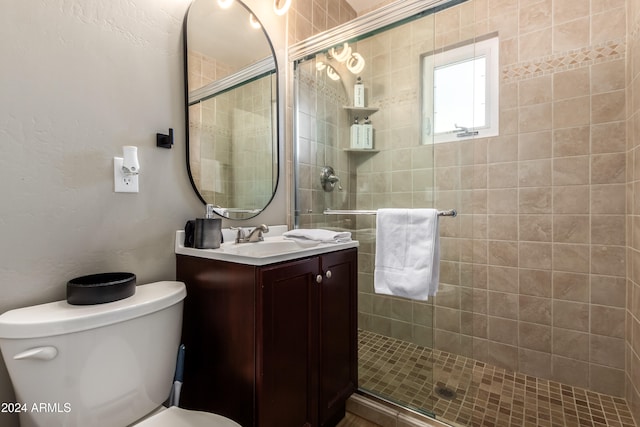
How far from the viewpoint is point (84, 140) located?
909 millimetres

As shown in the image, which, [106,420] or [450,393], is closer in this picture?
[106,420]

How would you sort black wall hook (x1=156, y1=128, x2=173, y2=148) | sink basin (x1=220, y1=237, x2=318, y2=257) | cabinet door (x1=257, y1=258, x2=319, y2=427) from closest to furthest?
cabinet door (x1=257, y1=258, x2=319, y2=427)
black wall hook (x1=156, y1=128, x2=173, y2=148)
sink basin (x1=220, y1=237, x2=318, y2=257)

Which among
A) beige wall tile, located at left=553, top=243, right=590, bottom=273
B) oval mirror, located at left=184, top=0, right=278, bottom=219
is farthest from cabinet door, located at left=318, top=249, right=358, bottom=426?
beige wall tile, located at left=553, top=243, right=590, bottom=273

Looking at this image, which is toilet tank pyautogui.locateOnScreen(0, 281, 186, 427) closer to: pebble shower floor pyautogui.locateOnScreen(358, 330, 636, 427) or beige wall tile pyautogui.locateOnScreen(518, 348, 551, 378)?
pebble shower floor pyautogui.locateOnScreen(358, 330, 636, 427)

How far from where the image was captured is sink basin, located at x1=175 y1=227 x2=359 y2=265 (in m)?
0.94

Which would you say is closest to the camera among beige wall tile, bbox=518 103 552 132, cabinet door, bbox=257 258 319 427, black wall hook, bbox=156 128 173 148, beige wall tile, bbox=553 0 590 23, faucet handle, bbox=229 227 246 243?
cabinet door, bbox=257 258 319 427

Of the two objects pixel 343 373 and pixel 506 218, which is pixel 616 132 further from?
pixel 343 373

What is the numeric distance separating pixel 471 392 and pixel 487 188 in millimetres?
1239

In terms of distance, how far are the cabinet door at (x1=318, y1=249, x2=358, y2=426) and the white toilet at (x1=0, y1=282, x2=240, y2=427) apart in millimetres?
476

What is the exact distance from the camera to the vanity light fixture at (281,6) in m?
1.58

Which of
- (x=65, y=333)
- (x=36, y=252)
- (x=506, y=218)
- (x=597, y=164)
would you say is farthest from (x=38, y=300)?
(x=597, y=164)

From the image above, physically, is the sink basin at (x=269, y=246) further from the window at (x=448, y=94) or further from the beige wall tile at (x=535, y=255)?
the beige wall tile at (x=535, y=255)

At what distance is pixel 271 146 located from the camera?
1630 millimetres

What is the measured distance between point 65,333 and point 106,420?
0.89ft
